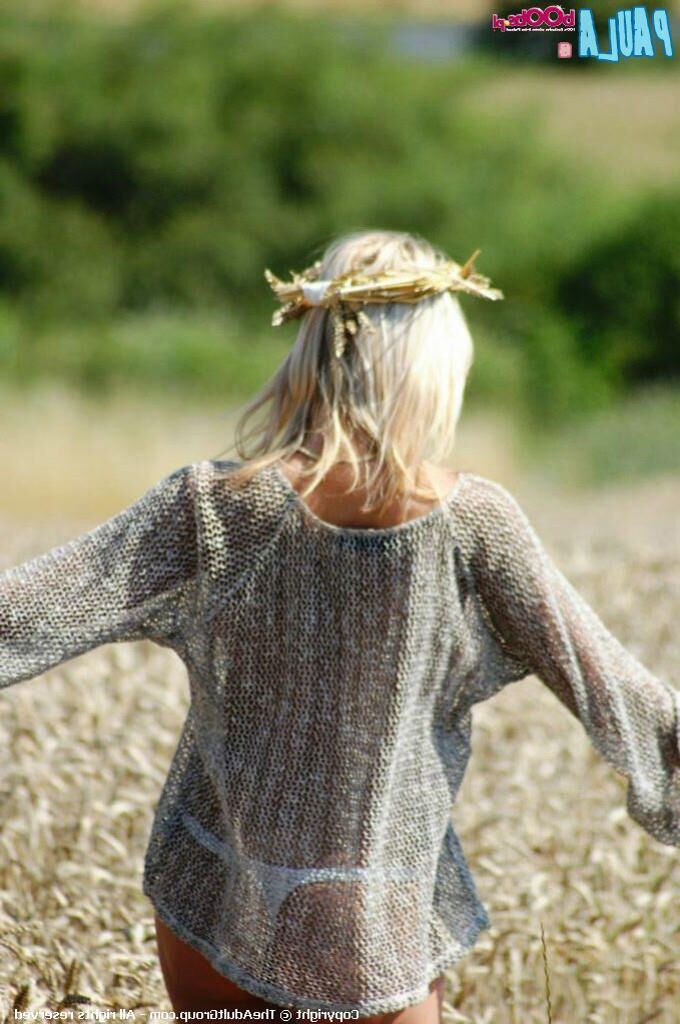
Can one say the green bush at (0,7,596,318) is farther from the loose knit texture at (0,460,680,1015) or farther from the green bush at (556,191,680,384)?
the loose knit texture at (0,460,680,1015)

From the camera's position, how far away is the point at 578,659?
1962 millimetres

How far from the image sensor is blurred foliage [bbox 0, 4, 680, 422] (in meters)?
19.2

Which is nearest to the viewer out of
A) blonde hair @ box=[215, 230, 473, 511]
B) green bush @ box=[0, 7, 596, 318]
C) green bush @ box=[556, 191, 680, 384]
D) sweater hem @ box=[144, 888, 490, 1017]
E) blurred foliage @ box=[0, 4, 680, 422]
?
blonde hair @ box=[215, 230, 473, 511]

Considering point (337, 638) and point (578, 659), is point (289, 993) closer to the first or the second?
point (337, 638)

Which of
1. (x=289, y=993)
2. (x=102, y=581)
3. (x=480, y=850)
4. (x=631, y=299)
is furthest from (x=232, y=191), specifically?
(x=289, y=993)

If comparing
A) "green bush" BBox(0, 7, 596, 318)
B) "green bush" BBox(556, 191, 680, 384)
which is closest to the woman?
"green bush" BBox(556, 191, 680, 384)

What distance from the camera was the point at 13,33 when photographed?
20.4 meters

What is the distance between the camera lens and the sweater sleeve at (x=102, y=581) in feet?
6.23

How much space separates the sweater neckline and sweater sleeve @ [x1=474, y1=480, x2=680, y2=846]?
0.19 feet

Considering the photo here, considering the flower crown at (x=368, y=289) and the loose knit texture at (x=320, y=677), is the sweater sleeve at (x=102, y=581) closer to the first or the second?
the loose knit texture at (x=320, y=677)

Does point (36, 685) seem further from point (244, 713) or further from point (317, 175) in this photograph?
point (317, 175)

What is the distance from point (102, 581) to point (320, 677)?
12.4 inches

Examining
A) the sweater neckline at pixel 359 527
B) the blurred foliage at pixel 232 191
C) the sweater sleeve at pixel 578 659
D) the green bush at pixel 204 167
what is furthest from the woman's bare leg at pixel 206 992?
the green bush at pixel 204 167

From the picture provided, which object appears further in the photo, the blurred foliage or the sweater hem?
the blurred foliage
